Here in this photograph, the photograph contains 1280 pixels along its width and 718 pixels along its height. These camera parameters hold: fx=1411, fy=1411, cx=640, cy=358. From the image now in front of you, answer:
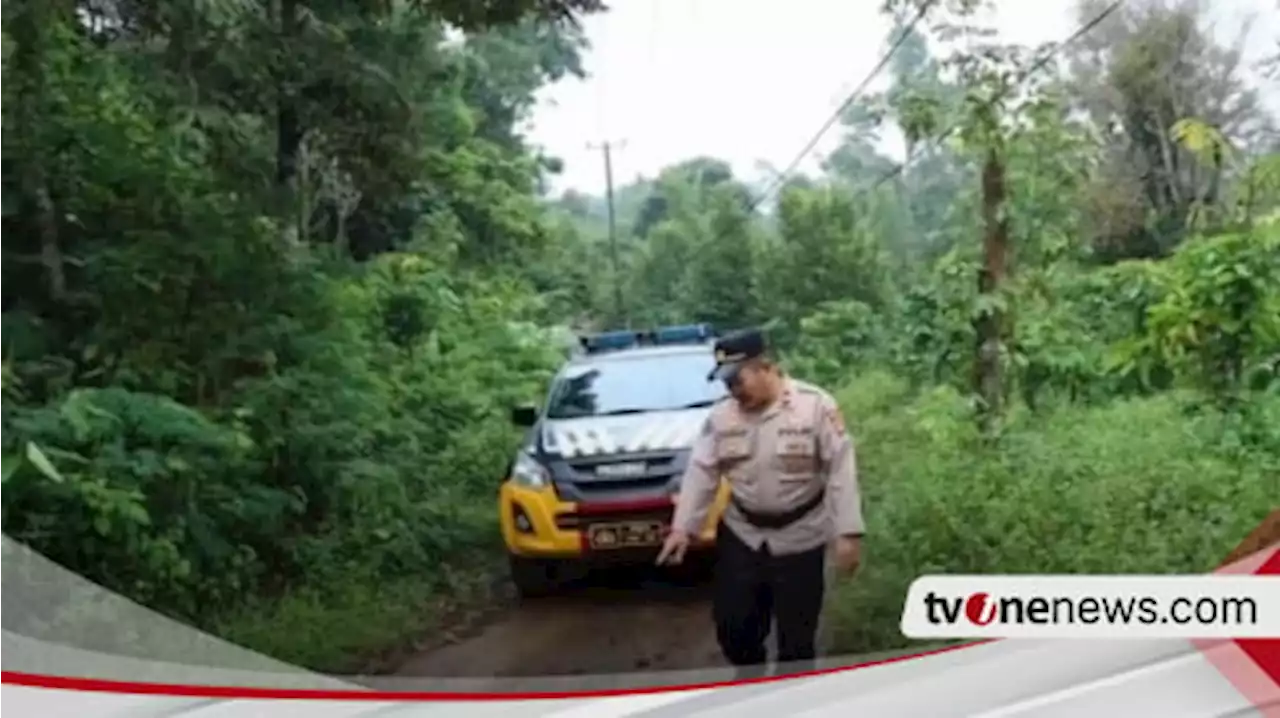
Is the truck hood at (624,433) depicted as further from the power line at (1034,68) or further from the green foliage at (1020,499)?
the power line at (1034,68)

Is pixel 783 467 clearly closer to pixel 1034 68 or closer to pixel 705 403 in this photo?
pixel 705 403

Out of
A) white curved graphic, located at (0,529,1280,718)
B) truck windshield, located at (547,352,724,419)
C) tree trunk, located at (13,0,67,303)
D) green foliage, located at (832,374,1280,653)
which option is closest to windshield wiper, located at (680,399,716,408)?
truck windshield, located at (547,352,724,419)

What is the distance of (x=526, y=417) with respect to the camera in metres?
1.12

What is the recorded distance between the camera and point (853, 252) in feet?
3.72

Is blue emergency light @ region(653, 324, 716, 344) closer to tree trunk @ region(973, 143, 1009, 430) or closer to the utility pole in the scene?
the utility pole

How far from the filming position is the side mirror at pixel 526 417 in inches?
44.1

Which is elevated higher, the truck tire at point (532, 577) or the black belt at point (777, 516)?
the black belt at point (777, 516)

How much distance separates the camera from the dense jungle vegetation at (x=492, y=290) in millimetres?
1079

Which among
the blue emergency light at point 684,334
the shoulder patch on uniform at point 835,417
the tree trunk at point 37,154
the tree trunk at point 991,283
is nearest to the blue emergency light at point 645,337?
the blue emergency light at point 684,334

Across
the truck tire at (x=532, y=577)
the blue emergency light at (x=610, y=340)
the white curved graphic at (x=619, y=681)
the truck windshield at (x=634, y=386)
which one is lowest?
the white curved graphic at (x=619, y=681)

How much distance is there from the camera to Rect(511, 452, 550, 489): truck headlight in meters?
1.11

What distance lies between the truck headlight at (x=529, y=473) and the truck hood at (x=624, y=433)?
0.05 feet

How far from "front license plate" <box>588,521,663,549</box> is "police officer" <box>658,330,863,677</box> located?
0.01m

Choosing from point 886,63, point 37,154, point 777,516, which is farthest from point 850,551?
point 37,154
